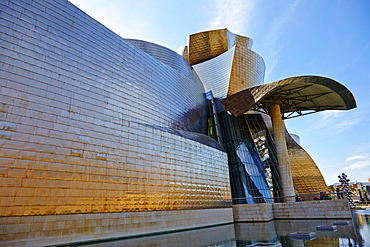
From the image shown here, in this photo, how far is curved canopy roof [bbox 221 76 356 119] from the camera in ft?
63.2

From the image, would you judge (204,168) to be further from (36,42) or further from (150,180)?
(36,42)

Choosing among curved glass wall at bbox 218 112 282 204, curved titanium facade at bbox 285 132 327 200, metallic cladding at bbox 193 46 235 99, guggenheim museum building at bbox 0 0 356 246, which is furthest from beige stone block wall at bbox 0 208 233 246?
curved titanium facade at bbox 285 132 327 200

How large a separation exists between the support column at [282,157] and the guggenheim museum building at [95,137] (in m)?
0.12

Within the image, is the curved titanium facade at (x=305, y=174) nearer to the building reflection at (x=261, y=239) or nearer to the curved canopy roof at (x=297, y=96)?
the curved canopy roof at (x=297, y=96)

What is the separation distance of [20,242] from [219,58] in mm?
29512

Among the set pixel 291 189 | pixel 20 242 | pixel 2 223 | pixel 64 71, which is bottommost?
pixel 20 242

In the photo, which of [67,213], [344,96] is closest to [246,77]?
[344,96]

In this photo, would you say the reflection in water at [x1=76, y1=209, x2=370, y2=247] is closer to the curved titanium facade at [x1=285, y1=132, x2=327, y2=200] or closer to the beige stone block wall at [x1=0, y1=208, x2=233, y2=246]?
the beige stone block wall at [x1=0, y1=208, x2=233, y2=246]

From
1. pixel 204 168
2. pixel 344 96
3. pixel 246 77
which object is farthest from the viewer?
pixel 246 77

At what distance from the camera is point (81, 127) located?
37.1 ft

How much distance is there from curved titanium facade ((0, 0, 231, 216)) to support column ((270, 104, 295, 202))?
789 cm

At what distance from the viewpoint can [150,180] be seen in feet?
45.4

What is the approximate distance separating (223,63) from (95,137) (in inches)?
936

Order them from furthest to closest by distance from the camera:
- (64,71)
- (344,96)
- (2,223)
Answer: (344,96) → (64,71) → (2,223)
